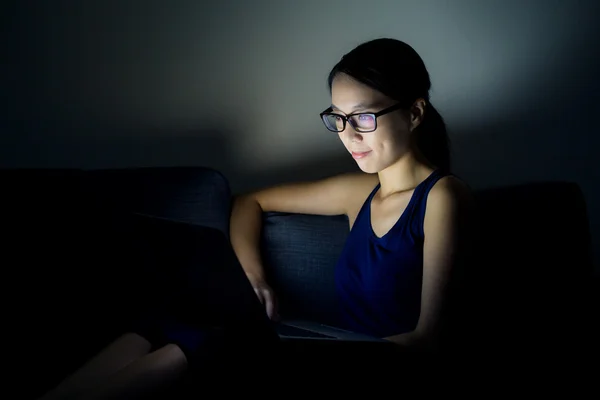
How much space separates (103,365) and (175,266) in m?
0.32

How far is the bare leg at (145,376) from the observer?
3.18 feet

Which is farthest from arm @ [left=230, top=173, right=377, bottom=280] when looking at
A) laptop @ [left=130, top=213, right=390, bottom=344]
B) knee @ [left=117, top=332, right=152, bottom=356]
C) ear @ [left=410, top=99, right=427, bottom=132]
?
laptop @ [left=130, top=213, right=390, bottom=344]

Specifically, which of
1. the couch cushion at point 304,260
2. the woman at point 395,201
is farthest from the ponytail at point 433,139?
the couch cushion at point 304,260

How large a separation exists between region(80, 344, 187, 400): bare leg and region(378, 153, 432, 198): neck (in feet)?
2.06

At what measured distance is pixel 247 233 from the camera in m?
1.56

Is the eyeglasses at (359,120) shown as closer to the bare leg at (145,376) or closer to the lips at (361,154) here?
the lips at (361,154)

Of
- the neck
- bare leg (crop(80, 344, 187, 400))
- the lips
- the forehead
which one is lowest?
bare leg (crop(80, 344, 187, 400))

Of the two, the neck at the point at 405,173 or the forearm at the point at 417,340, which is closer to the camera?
the forearm at the point at 417,340

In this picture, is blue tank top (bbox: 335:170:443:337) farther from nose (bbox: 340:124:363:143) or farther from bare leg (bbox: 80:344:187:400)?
bare leg (bbox: 80:344:187:400)

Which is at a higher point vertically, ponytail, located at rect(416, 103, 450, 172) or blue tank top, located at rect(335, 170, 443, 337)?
ponytail, located at rect(416, 103, 450, 172)

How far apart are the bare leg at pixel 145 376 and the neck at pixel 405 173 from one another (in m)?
0.63

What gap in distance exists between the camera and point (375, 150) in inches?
51.4

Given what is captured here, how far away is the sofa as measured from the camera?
3.62ft

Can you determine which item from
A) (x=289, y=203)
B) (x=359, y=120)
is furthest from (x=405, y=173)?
(x=289, y=203)
